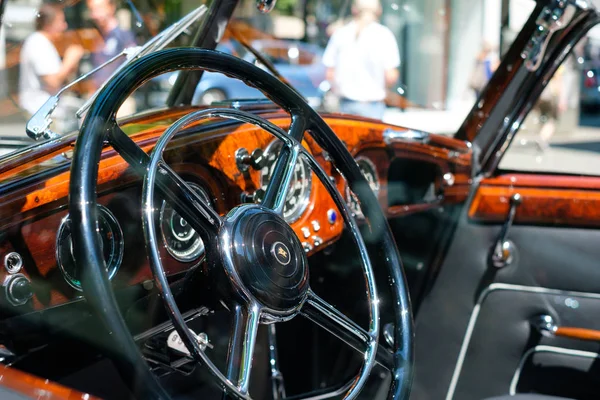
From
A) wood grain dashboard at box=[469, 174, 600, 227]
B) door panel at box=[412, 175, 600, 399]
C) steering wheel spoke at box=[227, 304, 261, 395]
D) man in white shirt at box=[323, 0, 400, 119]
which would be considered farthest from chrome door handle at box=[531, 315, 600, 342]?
steering wheel spoke at box=[227, 304, 261, 395]

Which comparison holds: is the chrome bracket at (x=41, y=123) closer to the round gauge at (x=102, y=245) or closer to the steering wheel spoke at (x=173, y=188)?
the round gauge at (x=102, y=245)

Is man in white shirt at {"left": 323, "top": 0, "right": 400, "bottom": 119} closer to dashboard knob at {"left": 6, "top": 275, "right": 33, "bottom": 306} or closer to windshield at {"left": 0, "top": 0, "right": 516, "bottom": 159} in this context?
windshield at {"left": 0, "top": 0, "right": 516, "bottom": 159}

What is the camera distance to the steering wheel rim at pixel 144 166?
3.61 feet

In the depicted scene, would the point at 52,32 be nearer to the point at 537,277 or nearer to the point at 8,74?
the point at 8,74

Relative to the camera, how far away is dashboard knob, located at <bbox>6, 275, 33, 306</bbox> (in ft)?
4.56

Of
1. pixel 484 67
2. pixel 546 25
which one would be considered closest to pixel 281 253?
pixel 546 25

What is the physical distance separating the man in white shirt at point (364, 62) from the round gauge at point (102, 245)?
60.6 inches

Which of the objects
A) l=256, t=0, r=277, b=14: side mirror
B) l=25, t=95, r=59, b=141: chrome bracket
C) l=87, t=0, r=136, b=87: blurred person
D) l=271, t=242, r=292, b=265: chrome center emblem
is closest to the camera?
l=271, t=242, r=292, b=265: chrome center emblem

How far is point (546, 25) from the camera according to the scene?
239 centimetres

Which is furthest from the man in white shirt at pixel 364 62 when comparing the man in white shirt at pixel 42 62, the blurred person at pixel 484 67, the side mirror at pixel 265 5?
the man in white shirt at pixel 42 62

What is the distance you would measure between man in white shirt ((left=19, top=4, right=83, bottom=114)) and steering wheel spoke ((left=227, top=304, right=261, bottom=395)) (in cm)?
100

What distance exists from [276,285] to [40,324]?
0.58 metres

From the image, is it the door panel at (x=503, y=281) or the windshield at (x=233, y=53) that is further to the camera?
the door panel at (x=503, y=281)

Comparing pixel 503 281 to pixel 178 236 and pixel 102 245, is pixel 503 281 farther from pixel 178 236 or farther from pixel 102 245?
pixel 102 245
